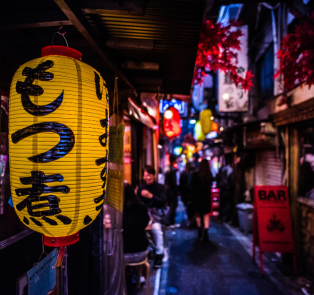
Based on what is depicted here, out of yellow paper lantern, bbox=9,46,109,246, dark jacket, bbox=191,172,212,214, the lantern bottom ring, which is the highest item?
yellow paper lantern, bbox=9,46,109,246

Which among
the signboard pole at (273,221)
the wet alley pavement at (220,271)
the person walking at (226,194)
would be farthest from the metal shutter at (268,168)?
the wet alley pavement at (220,271)

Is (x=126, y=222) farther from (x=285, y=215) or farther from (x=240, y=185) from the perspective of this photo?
(x=240, y=185)

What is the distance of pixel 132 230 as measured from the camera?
464 centimetres

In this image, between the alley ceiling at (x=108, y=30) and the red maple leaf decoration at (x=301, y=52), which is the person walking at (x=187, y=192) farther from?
the alley ceiling at (x=108, y=30)

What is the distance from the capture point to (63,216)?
6.06 feet

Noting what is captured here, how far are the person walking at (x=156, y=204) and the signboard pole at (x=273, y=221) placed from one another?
2695 mm

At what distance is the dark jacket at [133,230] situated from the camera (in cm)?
462

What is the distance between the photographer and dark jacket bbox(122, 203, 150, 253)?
4.62m

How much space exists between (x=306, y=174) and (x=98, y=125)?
6.84 meters

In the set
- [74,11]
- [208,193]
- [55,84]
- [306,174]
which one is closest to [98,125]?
[55,84]

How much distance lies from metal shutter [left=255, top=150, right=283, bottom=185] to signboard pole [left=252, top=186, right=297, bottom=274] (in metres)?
1.79

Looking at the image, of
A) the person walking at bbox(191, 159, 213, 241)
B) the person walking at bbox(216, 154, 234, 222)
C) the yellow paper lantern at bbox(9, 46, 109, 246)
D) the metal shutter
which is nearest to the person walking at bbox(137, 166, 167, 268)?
the person walking at bbox(191, 159, 213, 241)

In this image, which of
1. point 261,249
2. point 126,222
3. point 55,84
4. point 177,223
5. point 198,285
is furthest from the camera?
point 177,223

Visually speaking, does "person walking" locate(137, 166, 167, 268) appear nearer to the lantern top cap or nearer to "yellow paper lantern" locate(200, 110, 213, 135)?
"yellow paper lantern" locate(200, 110, 213, 135)
